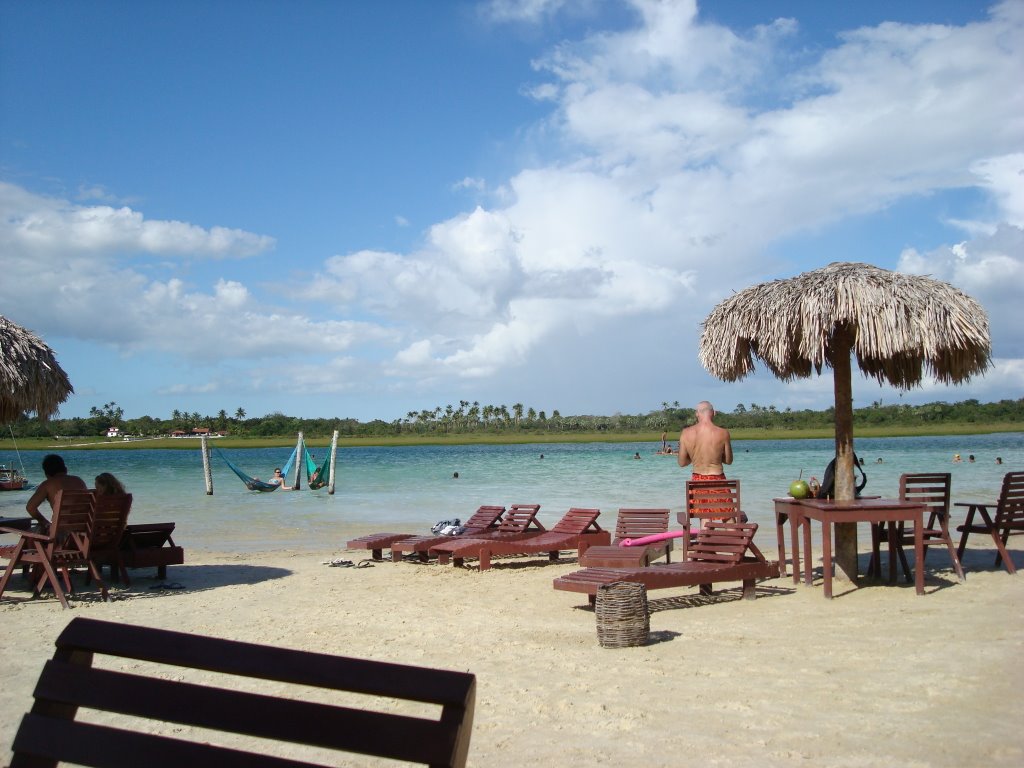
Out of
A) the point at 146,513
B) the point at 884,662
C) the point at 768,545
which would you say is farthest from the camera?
the point at 146,513

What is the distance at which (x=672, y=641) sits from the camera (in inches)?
233

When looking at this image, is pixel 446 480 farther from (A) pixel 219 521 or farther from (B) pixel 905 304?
(B) pixel 905 304

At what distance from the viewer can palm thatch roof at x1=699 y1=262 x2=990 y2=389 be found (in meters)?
7.05

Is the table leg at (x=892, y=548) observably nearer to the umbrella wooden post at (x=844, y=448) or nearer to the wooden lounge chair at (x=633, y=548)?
the umbrella wooden post at (x=844, y=448)

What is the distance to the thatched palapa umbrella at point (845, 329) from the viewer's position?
706 centimetres

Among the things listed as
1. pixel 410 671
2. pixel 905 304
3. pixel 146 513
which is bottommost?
pixel 146 513

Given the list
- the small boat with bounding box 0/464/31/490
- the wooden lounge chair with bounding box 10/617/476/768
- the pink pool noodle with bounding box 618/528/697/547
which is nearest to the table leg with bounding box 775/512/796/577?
the pink pool noodle with bounding box 618/528/697/547

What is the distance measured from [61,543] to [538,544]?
4770 millimetres

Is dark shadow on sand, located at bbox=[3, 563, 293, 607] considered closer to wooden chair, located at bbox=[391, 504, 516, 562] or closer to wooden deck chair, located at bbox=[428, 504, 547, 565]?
wooden chair, located at bbox=[391, 504, 516, 562]

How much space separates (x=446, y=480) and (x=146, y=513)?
14.0m

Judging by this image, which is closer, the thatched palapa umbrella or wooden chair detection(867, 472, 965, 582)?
the thatched palapa umbrella

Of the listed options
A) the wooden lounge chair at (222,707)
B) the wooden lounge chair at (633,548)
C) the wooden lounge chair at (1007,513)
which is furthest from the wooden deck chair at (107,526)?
the wooden lounge chair at (1007,513)

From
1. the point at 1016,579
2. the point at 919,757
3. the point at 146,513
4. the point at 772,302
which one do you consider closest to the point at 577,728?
the point at 919,757

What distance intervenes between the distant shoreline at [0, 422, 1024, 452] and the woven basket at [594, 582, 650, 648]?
3257 inches
